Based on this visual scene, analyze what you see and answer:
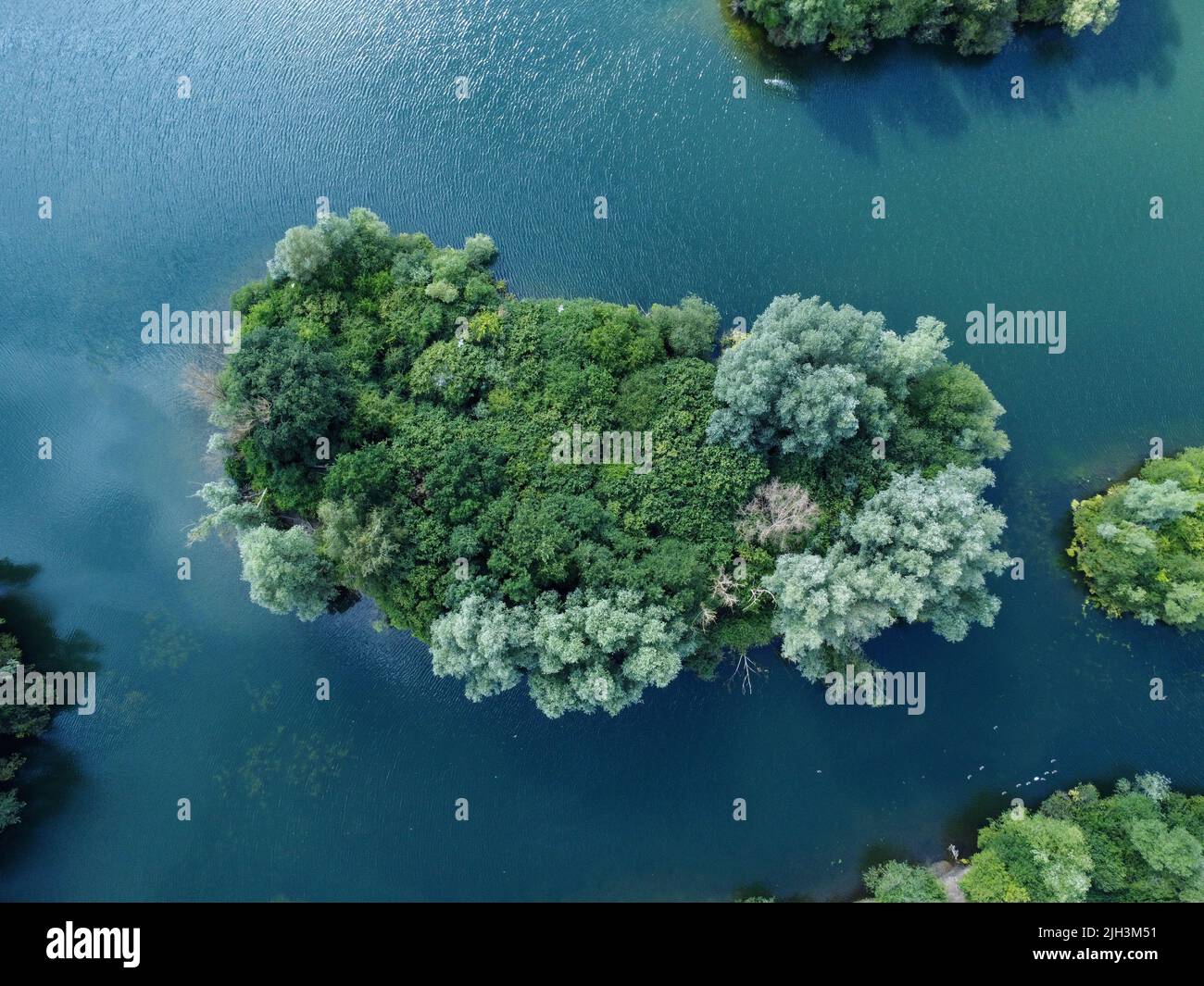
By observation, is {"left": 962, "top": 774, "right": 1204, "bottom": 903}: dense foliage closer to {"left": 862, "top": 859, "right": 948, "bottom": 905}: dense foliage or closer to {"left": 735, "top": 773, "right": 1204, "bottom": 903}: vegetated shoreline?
{"left": 735, "top": 773, "right": 1204, "bottom": 903}: vegetated shoreline

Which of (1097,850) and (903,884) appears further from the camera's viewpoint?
(903,884)

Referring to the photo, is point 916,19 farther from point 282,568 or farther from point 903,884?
point 903,884

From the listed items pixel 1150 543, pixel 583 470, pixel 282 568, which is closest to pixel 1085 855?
pixel 1150 543

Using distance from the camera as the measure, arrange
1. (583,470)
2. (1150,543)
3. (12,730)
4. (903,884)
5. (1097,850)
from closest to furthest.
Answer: (1150,543) → (583,470) → (1097,850) → (903,884) → (12,730)

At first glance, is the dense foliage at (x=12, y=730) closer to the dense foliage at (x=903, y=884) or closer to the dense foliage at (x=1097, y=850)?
the dense foliage at (x=903, y=884)

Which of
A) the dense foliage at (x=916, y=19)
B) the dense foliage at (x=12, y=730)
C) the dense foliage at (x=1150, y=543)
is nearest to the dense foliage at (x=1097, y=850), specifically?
the dense foliage at (x=1150, y=543)
